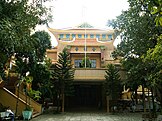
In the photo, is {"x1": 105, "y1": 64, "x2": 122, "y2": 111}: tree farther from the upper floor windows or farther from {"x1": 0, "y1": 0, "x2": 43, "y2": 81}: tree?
{"x1": 0, "y1": 0, "x2": 43, "y2": 81}: tree

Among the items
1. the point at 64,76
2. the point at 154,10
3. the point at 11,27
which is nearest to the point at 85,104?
the point at 64,76

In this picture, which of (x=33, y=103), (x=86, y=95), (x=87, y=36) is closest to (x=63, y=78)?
(x=33, y=103)

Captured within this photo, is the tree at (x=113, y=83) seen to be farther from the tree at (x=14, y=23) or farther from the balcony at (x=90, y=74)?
the tree at (x=14, y=23)

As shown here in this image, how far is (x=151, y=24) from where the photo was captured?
28.6 ft

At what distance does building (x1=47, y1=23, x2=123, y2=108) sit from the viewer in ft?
69.9

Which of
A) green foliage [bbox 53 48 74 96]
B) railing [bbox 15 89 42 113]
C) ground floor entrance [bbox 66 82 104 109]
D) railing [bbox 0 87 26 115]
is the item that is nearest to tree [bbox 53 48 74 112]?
green foliage [bbox 53 48 74 96]

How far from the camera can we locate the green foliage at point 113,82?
15188 mm

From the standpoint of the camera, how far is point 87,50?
71.1 ft

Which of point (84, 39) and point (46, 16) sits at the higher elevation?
point (84, 39)

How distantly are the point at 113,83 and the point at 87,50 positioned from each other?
7.12 metres

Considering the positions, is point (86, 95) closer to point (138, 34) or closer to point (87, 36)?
point (87, 36)

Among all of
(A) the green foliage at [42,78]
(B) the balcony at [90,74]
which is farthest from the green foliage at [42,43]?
(B) the balcony at [90,74]

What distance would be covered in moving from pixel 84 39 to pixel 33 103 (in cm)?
1038

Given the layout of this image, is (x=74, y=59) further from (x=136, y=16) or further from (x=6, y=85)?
(x=136, y=16)
